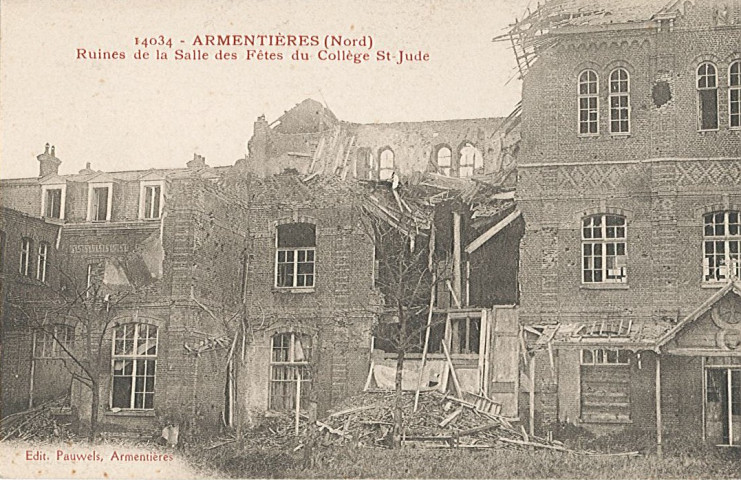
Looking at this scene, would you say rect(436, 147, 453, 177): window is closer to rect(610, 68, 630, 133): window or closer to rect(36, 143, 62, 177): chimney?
rect(610, 68, 630, 133): window

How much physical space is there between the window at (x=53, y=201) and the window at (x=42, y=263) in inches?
29.3

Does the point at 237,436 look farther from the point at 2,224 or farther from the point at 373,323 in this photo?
the point at 2,224

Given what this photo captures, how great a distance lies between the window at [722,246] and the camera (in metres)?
21.2

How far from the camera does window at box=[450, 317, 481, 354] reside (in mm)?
23066

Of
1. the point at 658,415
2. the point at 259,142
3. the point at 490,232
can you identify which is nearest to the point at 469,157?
the point at 490,232

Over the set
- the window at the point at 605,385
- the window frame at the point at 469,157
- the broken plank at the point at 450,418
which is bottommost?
the broken plank at the point at 450,418

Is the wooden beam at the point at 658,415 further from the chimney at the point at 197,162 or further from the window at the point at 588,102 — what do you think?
the chimney at the point at 197,162

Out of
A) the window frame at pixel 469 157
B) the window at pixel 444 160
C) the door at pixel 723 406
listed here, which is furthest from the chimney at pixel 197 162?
the door at pixel 723 406

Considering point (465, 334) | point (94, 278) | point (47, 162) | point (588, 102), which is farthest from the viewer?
point (465, 334)

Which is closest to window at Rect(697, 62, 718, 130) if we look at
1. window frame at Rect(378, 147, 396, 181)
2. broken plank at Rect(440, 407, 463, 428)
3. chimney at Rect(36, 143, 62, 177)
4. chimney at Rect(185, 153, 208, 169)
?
window frame at Rect(378, 147, 396, 181)

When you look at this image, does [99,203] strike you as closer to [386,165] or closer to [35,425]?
[35,425]

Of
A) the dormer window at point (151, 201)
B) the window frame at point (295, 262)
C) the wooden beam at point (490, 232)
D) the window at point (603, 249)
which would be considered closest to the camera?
the window at point (603, 249)

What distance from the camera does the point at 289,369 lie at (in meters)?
23.8

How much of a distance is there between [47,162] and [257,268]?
4903 millimetres
